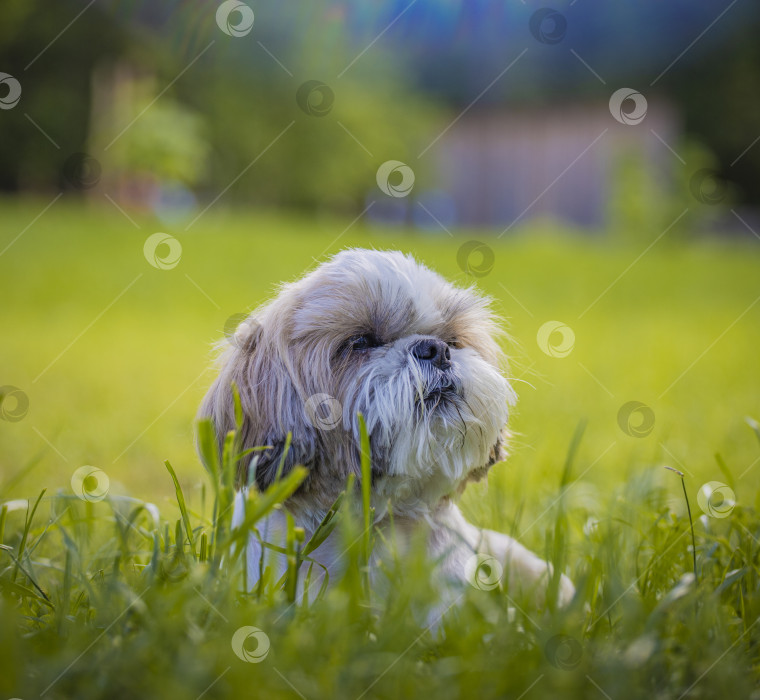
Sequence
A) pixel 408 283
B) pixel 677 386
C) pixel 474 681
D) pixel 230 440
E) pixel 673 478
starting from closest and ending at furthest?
pixel 474 681 < pixel 230 440 < pixel 408 283 < pixel 673 478 < pixel 677 386

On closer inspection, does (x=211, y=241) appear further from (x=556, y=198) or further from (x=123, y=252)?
(x=556, y=198)

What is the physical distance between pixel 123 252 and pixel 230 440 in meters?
11.1

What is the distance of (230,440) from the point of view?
1847 millimetres

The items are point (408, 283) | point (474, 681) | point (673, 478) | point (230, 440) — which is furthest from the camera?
point (673, 478)

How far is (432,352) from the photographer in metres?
2.50

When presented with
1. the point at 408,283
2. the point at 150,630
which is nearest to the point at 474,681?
the point at 150,630
